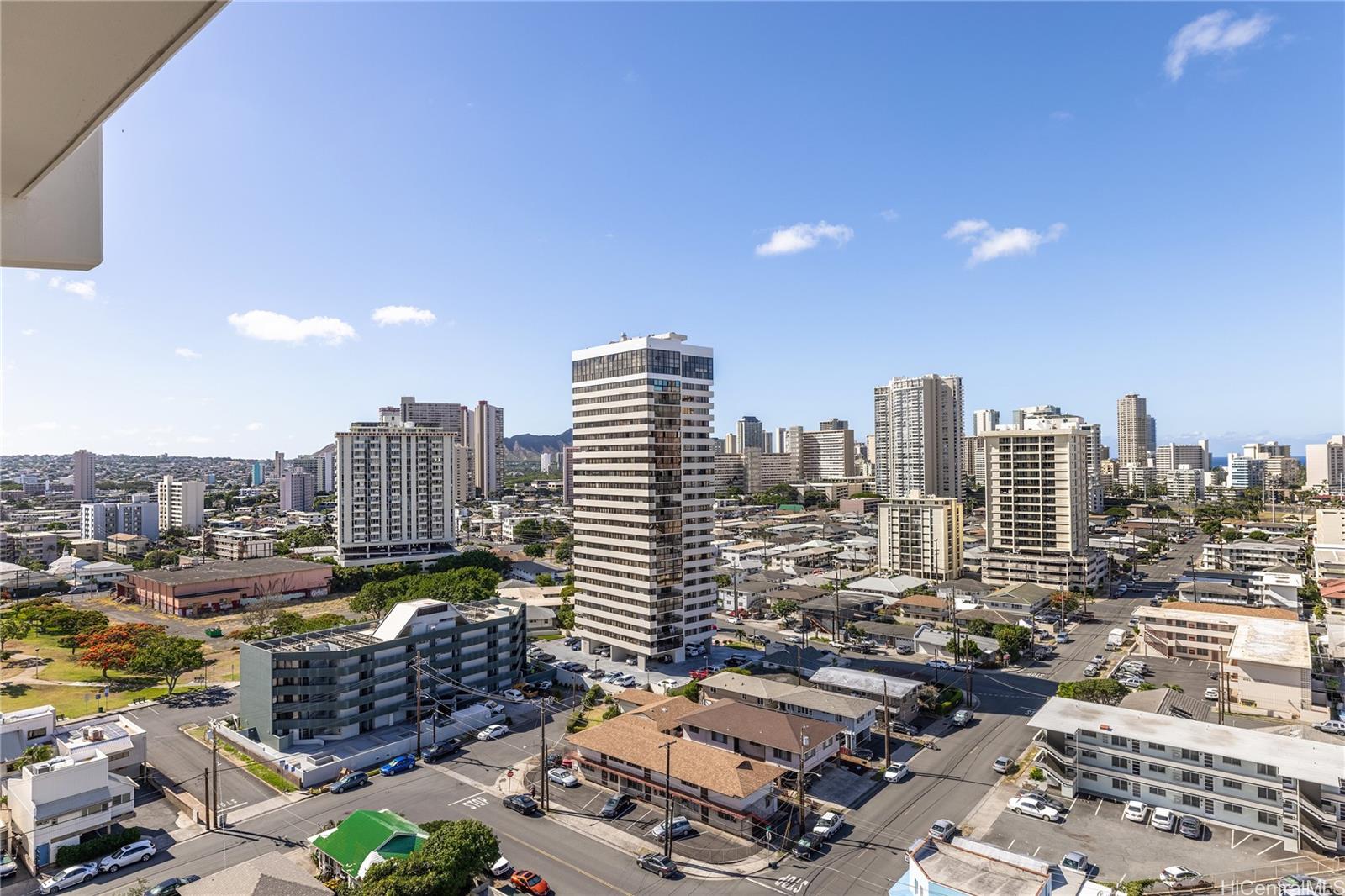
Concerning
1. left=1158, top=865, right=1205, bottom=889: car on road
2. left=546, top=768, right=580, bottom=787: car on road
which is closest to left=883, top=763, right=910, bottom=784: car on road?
left=1158, top=865, right=1205, bottom=889: car on road

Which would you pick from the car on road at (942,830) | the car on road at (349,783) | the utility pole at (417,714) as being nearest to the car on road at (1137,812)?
the car on road at (942,830)

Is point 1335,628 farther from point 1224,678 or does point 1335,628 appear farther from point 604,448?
point 604,448

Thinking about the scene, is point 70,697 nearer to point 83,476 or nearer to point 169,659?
point 169,659

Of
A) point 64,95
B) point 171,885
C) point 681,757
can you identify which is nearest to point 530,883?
point 681,757

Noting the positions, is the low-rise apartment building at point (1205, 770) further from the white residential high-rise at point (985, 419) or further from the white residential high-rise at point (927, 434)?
the white residential high-rise at point (985, 419)

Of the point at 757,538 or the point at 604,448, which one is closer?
the point at 604,448

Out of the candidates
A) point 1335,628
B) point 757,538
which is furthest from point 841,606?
point 757,538

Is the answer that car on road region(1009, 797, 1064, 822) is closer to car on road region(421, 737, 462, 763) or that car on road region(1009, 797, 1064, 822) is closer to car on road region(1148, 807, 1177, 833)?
car on road region(1148, 807, 1177, 833)
